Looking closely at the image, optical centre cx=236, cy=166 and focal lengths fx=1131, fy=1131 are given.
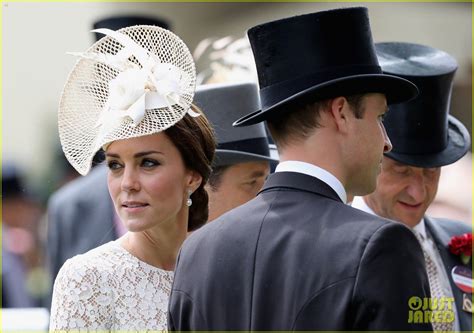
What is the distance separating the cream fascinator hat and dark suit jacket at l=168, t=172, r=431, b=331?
619 millimetres

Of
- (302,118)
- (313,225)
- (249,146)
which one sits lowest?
(249,146)

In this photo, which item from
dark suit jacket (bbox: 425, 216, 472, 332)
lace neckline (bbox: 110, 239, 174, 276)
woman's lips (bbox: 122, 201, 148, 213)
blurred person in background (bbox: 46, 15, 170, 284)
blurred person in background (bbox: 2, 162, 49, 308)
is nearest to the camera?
woman's lips (bbox: 122, 201, 148, 213)

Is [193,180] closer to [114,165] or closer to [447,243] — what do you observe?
[114,165]

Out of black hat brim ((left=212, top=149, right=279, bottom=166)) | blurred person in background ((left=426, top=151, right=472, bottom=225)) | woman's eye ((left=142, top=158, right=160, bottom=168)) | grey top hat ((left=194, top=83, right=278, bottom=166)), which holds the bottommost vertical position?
blurred person in background ((left=426, top=151, right=472, bottom=225))

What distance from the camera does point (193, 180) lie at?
3883 millimetres

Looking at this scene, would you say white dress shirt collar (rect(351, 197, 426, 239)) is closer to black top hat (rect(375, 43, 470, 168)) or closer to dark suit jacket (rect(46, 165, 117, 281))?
black top hat (rect(375, 43, 470, 168))

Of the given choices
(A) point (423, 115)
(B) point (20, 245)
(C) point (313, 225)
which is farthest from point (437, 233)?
→ (B) point (20, 245)

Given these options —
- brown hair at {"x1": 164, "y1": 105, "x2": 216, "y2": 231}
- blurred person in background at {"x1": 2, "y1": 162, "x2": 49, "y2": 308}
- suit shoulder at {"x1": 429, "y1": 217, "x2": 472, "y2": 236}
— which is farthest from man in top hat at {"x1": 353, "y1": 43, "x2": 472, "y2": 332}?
blurred person in background at {"x1": 2, "y1": 162, "x2": 49, "y2": 308}

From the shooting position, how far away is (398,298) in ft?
9.32

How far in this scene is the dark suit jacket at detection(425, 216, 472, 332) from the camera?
4586mm

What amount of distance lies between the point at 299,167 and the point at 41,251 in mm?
5453

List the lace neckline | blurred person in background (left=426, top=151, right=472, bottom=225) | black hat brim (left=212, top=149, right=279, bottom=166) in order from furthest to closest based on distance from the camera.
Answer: blurred person in background (left=426, top=151, right=472, bottom=225) < black hat brim (left=212, top=149, right=279, bottom=166) < the lace neckline

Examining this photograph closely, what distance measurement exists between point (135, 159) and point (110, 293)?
44 centimetres

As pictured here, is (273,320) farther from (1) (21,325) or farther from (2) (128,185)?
(1) (21,325)
